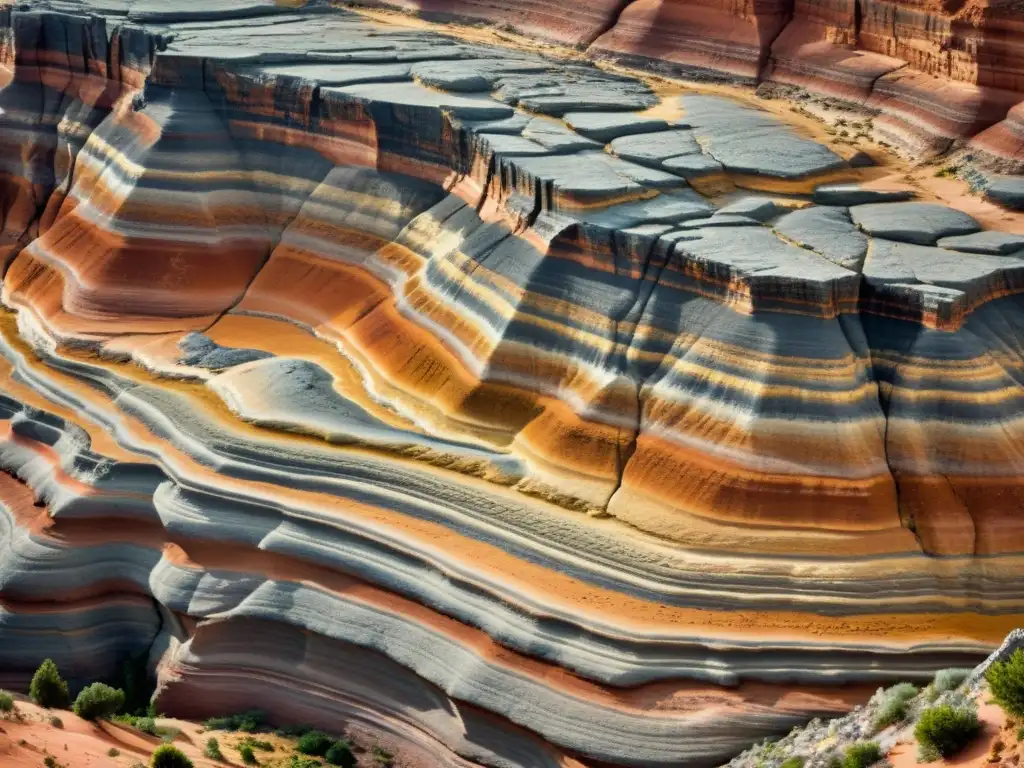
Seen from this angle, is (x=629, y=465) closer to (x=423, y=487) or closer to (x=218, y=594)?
(x=423, y=487)

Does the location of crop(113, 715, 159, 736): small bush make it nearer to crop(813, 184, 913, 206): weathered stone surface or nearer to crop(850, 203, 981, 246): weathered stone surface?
crop(850, 203, 981, 246): weathered stone surface

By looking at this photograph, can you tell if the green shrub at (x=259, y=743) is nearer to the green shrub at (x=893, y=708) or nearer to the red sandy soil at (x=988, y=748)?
the green shrub at (x=893, y=708)

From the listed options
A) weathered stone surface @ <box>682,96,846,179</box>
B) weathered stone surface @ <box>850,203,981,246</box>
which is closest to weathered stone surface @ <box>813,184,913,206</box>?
weathered stone surface @ <box>850,203,981,246</box>

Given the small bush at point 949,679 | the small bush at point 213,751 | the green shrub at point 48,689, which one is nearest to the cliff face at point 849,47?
the small bush at point 949,679

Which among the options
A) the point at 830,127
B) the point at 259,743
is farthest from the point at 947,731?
the point at 830,127

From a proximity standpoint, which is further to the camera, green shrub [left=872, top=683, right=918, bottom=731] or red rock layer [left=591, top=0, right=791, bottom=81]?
red rock layer [left=591, top=0, right=791, bottom=81]

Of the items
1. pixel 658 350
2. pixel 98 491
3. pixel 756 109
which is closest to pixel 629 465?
pixel 658 350

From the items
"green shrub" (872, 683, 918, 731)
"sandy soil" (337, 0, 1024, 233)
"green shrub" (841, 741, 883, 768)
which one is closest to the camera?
"green shrub" (841, 741, 883, 768)
